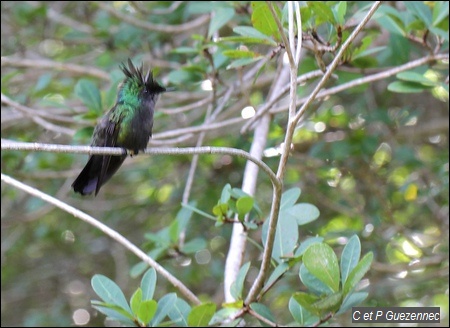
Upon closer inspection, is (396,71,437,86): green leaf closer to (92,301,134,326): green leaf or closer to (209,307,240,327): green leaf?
(209,307,240,327): green leaf

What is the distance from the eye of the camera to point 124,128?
3307 millimetres

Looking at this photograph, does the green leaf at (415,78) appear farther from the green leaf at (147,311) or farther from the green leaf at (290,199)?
the green leaf at (147,311)

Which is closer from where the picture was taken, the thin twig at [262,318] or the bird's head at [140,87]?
the thin twig at [262,318]

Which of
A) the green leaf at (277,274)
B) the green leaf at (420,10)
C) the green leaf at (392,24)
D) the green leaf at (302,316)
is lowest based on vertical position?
the green leaf at (302,316)

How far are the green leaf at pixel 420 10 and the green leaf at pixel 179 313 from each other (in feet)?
5.63

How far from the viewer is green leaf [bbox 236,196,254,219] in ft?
8.83

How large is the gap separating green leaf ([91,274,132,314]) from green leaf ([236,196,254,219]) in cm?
55

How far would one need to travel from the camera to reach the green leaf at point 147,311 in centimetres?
244

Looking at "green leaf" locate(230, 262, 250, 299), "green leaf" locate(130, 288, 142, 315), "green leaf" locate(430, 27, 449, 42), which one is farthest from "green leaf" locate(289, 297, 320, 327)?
"green leaf" locate(430, 27, 449, 42)

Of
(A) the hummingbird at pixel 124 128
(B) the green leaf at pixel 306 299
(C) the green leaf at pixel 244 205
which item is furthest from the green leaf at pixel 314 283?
(A) the hummingbird at pixel 124 128

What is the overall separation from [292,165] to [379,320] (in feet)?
5.36

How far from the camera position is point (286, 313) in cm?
457

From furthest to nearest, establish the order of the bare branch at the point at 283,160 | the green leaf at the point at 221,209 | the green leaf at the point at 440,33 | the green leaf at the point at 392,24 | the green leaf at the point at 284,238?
the green leaf at the point at 392,24
the green leaf at the point at 440,33
the green leaf at the point at 221,209
the green leaf at the point at 284,238
the bare branch at the point at 283,160

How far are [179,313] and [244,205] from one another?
477 millimetres
